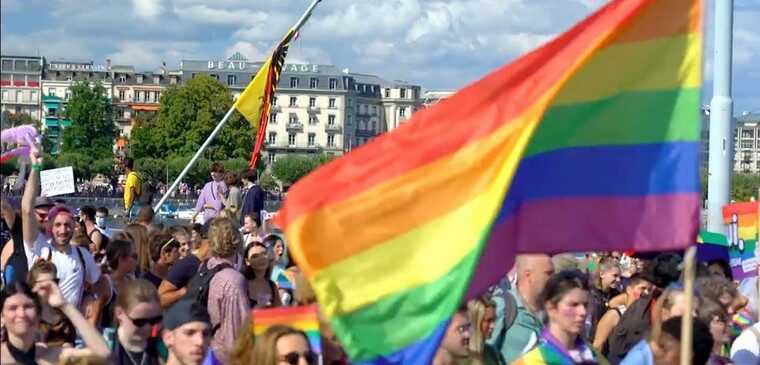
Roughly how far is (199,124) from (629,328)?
100 m

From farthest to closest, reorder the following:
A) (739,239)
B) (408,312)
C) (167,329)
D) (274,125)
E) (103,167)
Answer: (274,125), (103,167), (739,239), (167,329), (408,312)

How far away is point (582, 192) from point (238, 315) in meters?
3.25

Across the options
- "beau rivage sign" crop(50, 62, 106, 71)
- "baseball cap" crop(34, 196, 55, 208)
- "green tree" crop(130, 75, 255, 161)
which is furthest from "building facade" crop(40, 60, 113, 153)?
"baseball cap" crop(34, 196, 55, 208)

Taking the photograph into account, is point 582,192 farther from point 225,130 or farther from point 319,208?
point 225,130

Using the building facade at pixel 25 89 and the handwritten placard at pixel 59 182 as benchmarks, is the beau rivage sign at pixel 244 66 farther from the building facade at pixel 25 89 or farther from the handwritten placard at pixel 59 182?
the handwritten placard at pixel 59 182

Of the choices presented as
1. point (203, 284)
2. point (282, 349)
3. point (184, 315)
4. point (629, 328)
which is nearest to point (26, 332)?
point (184, 315)

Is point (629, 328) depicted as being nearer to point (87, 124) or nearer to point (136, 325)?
point (136, 325)

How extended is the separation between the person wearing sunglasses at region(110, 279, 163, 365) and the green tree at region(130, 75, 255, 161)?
326ft

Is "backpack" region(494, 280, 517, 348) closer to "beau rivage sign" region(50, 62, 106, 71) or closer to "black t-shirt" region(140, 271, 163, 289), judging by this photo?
"black t-shirt" region(140, 271, 163, 289)

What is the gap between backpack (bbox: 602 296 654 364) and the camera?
8750 mm

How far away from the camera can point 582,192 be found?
19.9 feet

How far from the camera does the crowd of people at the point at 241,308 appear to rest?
22.1 ft

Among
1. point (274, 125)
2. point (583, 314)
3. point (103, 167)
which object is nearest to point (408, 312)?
point (583, 314)

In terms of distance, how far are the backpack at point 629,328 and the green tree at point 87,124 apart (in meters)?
124
